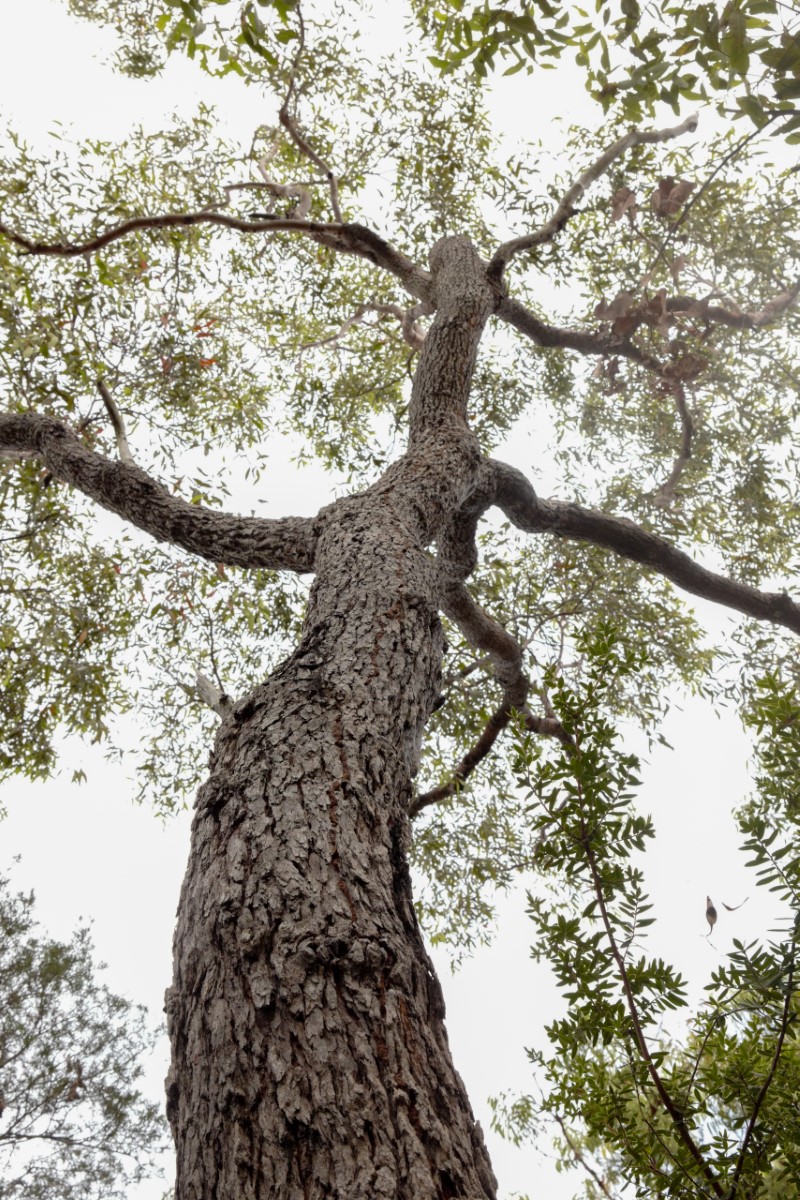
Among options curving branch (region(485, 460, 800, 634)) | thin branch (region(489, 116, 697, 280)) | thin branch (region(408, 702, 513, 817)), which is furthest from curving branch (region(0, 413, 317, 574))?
thin branch (region(489, 116, 697, 280))

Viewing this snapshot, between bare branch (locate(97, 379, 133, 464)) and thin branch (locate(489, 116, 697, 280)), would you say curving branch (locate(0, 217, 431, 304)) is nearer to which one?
thin branch (locate(489, 116, 697, 280))

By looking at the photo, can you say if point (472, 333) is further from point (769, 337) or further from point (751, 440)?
point (769, 337)

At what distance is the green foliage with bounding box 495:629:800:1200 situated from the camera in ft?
4.58

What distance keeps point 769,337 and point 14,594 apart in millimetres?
8607

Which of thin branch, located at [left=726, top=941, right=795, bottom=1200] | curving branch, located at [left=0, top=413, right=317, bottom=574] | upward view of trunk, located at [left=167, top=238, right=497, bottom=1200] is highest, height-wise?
curving branch, located at [left=0, top=413, right=317, bottom=574]

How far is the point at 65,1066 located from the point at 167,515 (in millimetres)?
6651

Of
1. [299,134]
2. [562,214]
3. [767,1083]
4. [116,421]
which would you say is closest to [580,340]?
[562,214]

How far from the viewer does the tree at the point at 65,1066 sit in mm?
7461

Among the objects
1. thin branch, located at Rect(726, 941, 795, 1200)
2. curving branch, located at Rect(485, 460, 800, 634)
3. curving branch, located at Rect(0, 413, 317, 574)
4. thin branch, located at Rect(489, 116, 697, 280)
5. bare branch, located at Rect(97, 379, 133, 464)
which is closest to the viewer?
thin branch, located at Rect(726, 941, 795, 1200)

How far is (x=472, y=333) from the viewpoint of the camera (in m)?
5.99

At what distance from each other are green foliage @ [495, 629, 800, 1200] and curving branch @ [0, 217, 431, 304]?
4.15 m

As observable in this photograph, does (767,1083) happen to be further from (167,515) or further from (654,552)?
(654,552)

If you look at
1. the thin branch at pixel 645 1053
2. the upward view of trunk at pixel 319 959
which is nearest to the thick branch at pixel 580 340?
the upward view of trunk at pixel 319 959

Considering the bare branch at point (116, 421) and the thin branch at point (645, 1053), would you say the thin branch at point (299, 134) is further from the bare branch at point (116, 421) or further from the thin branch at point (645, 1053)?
the thin branch at point (645, 1053)
